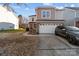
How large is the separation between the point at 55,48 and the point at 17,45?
48 cm

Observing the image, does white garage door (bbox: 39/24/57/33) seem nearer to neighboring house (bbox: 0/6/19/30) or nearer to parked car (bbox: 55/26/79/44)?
parked car (bbox: 55/26/79/44)

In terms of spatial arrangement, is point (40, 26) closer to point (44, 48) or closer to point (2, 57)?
point (44, 48)

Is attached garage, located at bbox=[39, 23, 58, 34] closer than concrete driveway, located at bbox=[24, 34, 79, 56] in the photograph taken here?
No

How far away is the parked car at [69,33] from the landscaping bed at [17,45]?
327 millimetres

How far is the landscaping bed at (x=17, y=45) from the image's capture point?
2.67 m

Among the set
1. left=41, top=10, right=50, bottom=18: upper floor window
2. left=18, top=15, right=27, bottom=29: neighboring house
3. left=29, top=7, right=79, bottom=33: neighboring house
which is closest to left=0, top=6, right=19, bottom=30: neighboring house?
left=18, top=15, right=27, bottom=29: neighboring house

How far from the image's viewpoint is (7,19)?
2.73 m

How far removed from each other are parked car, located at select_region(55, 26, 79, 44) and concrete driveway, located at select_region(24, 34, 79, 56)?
0.07 meters

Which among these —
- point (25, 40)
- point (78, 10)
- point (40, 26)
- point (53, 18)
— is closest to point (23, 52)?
point (25, 40)

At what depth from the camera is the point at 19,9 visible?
2.72 m

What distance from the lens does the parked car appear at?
2.67 meters

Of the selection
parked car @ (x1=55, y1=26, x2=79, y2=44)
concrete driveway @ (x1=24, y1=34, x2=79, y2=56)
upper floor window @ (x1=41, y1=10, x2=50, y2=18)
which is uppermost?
upper floor window @ (x1=41, y1=10, x2=50, y2=18)

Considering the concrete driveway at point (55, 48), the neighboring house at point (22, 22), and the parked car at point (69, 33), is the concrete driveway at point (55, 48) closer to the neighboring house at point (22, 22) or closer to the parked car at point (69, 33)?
the parked car at point (69, 33)

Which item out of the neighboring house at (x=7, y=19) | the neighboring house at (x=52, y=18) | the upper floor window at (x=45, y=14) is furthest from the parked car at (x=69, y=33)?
the neighboring house at (x=7, y=19)
